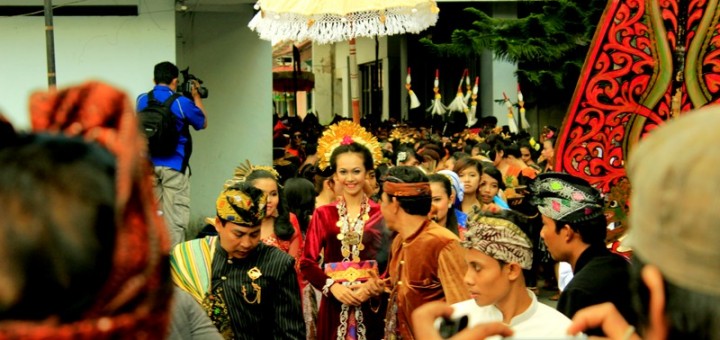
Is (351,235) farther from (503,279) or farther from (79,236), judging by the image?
(79,236)

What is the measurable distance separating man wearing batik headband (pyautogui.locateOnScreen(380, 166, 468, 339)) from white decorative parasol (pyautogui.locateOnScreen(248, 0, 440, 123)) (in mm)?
2736

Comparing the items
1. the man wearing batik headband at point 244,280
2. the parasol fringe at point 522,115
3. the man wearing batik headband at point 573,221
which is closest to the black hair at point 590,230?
the man wearing batik headband at point 573,221

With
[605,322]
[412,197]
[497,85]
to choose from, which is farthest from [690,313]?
[497,85]

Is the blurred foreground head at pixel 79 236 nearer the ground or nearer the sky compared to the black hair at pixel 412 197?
nearer the sky

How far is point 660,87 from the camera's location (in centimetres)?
581

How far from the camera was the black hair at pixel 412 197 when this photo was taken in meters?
6.82

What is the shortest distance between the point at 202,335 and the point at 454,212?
16.2 feet

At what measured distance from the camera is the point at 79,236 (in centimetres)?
150

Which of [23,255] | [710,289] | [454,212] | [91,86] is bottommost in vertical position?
[454,212]

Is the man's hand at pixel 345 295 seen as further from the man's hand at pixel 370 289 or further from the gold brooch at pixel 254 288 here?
the gold brooch at pixel 254 288

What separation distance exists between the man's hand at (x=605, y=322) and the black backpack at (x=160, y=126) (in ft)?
24.9

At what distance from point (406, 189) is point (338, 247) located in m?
1.14

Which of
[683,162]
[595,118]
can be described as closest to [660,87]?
[595,118]

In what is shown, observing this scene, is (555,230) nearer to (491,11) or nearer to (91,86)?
(91,86)
